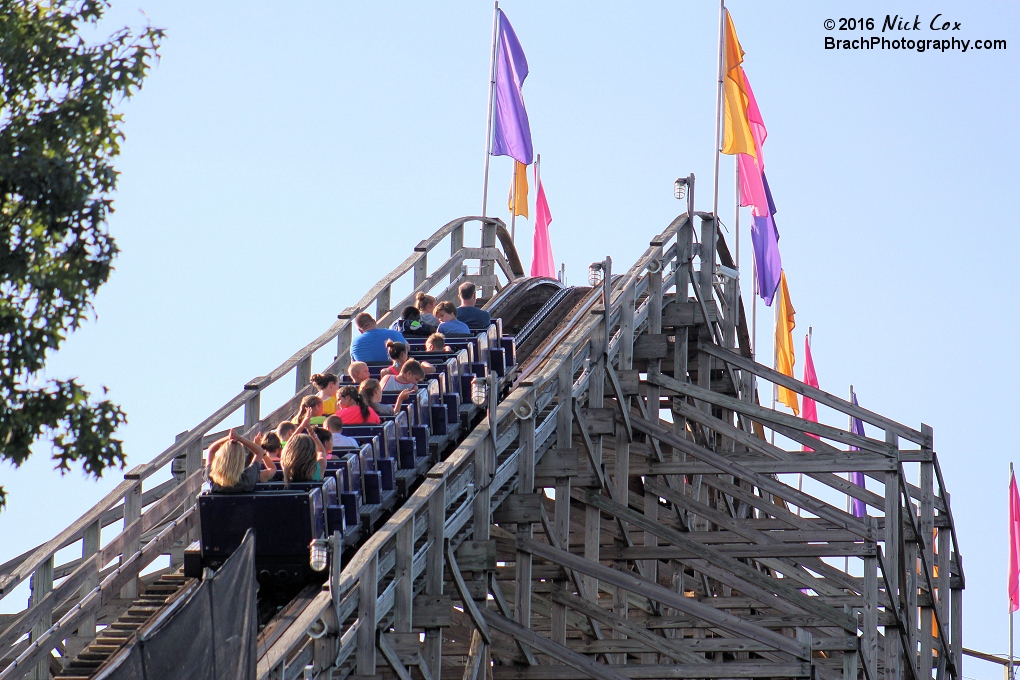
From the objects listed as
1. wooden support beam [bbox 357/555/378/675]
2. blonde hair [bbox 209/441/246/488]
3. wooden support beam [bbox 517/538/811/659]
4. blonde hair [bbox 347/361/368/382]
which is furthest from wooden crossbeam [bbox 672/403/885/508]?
blonde hair [bbox 209/441/246/488]

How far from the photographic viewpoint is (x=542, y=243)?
36.5 meters

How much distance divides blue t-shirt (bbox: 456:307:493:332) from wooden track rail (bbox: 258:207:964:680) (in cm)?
101

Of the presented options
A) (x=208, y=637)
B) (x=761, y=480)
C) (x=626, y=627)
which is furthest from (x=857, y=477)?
(x=208, y=637)

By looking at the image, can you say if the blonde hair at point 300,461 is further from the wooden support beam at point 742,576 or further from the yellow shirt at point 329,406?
the wooden support beam at point 742,576

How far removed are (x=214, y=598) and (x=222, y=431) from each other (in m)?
7.05

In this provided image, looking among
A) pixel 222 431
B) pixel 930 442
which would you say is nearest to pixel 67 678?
pixel 222 431

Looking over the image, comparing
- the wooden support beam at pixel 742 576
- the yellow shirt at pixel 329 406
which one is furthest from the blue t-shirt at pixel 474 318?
the yellow shirt at pixel 329 406

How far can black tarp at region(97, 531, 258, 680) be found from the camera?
8.70 m

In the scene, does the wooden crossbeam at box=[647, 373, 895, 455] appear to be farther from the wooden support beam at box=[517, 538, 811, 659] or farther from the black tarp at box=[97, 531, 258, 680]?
the black tarp at box=[97, 531, 258, 680]

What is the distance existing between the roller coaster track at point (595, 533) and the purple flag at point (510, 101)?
4385 millimetres

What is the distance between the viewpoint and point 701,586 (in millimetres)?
22234

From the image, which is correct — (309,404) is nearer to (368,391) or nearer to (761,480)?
(368,391)

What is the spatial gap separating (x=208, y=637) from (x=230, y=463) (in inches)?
124

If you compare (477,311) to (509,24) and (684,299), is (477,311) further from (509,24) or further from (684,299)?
(509,24)
